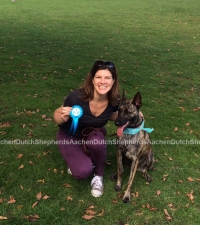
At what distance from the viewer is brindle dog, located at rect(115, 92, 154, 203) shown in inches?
150

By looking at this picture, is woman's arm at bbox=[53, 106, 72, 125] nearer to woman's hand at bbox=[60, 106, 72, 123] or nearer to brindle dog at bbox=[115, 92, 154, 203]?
woman's hand at bbox=[60, 106, 72, 123]

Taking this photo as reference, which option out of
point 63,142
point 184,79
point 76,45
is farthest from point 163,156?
point 76,45

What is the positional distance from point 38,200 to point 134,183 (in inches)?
58.7

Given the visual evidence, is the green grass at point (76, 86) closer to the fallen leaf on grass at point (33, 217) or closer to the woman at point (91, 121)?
the fallen leaf on grass at point (33, 217)

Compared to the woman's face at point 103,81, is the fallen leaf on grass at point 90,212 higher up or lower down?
lower down

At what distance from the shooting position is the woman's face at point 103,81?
3.68 metres

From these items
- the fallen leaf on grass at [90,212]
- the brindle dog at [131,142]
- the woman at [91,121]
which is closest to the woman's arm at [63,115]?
the woman at [91,121]

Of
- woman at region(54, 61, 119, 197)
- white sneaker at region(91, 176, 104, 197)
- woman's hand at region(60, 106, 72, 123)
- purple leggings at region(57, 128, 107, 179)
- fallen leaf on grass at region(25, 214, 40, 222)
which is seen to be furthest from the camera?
white sneaker at region(91, 176, 104, 197)

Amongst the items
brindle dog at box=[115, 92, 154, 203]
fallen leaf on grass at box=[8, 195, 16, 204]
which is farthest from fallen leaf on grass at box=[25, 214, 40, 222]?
brindle dog at box=[115, 92, 154, 203]

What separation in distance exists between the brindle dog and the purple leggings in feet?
1.02

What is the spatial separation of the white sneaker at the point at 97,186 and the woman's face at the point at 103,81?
1308mm

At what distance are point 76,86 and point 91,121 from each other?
4.45 meters

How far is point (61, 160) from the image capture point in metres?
4.78

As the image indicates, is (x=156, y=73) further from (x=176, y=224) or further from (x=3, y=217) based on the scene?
(x=3, y=217)
